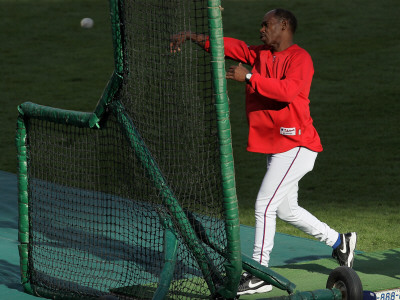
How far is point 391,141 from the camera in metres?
11.8

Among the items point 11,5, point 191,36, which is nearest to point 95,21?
point 11,5

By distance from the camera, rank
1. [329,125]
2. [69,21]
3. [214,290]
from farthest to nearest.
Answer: [69,21], [329,125], [214,290]

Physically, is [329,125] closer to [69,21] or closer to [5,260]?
[5,260]

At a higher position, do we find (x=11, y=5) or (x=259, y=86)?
(x=11, y=5)

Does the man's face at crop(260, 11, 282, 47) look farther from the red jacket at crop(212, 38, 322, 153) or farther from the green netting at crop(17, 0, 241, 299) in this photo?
the green netting at crop(17, 0, 241, 299)

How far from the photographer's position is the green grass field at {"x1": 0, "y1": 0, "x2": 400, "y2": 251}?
908cm

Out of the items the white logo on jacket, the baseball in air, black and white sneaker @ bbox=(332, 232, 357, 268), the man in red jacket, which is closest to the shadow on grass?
black and white sneaker @ bbox=(332, 232, 357, 268)

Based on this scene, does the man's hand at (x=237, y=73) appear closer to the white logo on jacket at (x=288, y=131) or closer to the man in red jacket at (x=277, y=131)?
the man in red jacket at (x=277, y=131)

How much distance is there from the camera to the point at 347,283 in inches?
191

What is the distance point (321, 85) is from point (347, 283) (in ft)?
34.5

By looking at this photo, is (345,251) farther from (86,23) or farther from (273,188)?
(86,23)

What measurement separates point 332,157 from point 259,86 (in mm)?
6277

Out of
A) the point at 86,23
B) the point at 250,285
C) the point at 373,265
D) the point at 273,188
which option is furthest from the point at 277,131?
the point at 86,23

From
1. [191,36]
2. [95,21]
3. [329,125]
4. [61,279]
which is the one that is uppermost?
[95,21]
